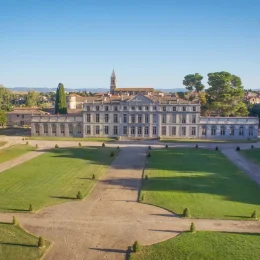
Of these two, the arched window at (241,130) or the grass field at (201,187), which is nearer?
the grass field at (201,187)

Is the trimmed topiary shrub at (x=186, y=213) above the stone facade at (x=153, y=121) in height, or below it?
below

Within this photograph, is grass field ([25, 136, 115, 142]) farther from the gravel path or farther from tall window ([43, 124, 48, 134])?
the gravel path

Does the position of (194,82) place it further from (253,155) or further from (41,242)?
(41,242)

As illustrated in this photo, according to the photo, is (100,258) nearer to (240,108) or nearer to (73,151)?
(73,151)

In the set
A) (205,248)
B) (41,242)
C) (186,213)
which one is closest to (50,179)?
(41,242)

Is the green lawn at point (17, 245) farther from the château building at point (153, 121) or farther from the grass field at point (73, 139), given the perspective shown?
the château building at point (153, 121)

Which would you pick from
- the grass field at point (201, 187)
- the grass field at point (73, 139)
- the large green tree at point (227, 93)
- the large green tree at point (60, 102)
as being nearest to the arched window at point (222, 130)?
the large green tree at point (227, 93)
